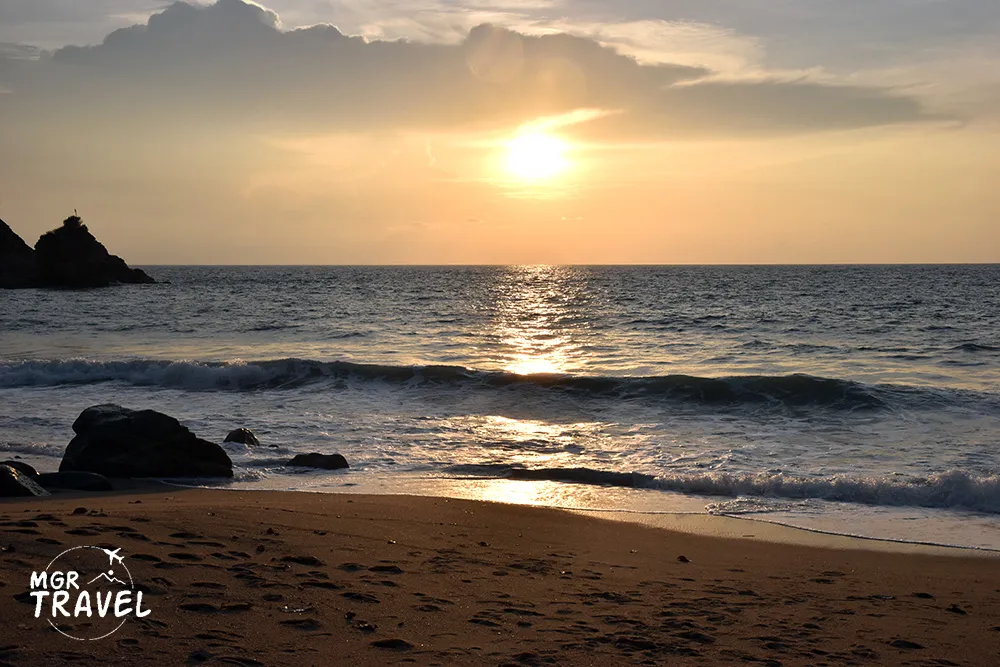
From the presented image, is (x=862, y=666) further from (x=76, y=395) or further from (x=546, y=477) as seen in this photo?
(x=76, y=395)

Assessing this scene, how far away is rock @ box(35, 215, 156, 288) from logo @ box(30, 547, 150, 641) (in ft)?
274

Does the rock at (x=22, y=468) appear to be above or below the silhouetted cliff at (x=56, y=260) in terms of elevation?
below

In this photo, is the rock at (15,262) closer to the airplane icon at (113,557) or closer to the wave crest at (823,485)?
the wave crest at (823,485)

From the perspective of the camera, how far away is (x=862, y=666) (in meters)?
5.36

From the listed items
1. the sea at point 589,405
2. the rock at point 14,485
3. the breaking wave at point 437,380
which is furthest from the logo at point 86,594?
the breaking wave at point 437,380

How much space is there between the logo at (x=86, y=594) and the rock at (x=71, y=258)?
83.7 metres

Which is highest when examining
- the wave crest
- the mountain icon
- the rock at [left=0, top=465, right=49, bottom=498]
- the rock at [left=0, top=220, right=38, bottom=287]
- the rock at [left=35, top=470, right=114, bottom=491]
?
the rock at [left=0, top=220, right=38, bottom=287]

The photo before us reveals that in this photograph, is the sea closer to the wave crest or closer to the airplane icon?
the wave crest

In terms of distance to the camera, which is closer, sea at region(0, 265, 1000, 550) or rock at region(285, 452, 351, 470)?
sea at region(0, 265, 1000, 550)

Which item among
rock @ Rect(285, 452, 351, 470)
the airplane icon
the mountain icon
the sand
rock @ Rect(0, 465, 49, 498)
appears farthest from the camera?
rock @ Rect(285, 452, 351, 470)

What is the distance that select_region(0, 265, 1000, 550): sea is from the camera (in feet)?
37.8

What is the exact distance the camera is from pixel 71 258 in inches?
3241

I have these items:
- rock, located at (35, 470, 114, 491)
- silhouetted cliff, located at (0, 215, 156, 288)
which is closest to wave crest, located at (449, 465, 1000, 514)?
rock, located at (35, 470, 114, 491)

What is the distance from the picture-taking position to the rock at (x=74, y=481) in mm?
10133
